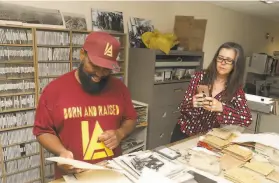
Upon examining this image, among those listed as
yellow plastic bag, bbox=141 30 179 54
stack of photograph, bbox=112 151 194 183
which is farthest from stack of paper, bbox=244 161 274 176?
yellow plastic bag, bbox=141 30 179 54

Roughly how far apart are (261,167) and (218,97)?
21.3 inches

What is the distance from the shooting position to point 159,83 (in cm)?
263

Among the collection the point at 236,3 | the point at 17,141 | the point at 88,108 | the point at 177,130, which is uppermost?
the point at 236,3

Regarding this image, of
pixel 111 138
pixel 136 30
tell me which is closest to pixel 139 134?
pixel 136 30

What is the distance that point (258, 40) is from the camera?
527 cm

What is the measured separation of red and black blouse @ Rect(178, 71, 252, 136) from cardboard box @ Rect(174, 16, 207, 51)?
132cm

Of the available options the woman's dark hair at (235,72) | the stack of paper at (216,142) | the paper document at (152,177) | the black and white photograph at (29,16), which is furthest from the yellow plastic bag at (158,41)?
the paper document at (152,177)

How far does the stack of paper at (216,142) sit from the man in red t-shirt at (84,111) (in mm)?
504

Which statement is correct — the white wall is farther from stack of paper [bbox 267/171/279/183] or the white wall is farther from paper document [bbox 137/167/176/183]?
stack of paper [bbox 267/171/279/183]

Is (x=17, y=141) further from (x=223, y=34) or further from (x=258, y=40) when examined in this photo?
(x=258, y=40)

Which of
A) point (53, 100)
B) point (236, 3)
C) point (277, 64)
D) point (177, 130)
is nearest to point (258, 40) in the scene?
point (277, 64)

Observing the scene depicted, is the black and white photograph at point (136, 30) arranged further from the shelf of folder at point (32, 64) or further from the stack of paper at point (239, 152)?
the stack of paper at point (239, 152)

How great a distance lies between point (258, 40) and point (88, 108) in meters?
5.15

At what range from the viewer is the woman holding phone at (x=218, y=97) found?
4.68ft
